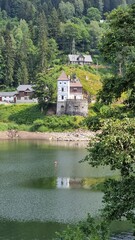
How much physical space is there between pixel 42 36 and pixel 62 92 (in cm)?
3035

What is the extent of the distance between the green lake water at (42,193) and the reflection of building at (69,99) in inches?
961

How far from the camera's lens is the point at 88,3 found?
178 metres

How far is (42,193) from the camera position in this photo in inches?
1609

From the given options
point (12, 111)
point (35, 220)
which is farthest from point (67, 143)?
point (35, 220)

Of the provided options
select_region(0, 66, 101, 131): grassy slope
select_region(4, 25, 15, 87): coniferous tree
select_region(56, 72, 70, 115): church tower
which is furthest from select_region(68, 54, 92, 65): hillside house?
select_region(56, 72, 70, 115): church tower

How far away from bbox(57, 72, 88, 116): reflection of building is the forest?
15.0 m

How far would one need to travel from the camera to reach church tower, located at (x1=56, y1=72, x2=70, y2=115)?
94000 mm

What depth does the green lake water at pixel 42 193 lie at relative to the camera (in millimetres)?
31312

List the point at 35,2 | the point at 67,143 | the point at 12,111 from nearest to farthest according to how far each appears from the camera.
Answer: the point at 67,143 → the point at 12,111 → the point at 35,2

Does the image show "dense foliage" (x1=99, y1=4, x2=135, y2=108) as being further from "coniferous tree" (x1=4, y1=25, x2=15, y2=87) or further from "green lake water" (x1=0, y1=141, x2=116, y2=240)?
"coniferous tree" (x1=4, y1=25, x2=15, y2=87)

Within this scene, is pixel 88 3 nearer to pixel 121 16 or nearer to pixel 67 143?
pixel 67 143

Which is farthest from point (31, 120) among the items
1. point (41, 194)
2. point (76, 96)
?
point (41, 194)

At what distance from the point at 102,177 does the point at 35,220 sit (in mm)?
17665

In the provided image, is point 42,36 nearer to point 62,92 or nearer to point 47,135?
point 62,92
